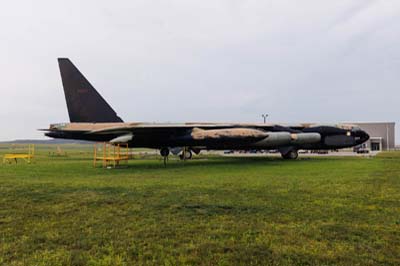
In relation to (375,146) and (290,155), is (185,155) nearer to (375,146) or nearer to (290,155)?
(290,155)

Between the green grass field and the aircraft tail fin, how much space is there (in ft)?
40.3

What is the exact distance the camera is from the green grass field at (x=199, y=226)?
4.38 metres

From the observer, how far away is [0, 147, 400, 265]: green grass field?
14.4 feet

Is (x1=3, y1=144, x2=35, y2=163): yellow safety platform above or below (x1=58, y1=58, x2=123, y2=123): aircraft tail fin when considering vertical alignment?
below

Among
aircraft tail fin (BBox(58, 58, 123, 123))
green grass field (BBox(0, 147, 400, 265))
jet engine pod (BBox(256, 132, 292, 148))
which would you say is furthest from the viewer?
jet engine pod (BBox(256, 132, 292, 148))

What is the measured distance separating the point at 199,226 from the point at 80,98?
17.2m

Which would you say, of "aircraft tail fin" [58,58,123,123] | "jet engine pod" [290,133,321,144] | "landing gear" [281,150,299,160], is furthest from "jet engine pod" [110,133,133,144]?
"landing gear" [281,150,299,160]

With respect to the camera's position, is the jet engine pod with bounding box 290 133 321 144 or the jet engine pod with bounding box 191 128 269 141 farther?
the jet engine pod with bounding box 290 133 321 144

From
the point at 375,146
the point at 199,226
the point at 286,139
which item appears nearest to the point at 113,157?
the point at 286,139

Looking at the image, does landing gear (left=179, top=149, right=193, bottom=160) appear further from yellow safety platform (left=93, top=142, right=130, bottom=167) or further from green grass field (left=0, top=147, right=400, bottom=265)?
green grass field (left=0, top=147, right=400, bottom=265)

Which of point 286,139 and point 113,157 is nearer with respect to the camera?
point 113,157

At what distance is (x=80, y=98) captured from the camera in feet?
68.9

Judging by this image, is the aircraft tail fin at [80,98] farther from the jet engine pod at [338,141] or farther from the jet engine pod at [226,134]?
the jet engine pod at [338,141]

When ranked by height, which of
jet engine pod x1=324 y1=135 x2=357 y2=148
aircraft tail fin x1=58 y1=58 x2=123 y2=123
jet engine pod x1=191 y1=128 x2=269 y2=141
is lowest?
jet engine pod x1=324 y1=135 x2=357 y2=148
